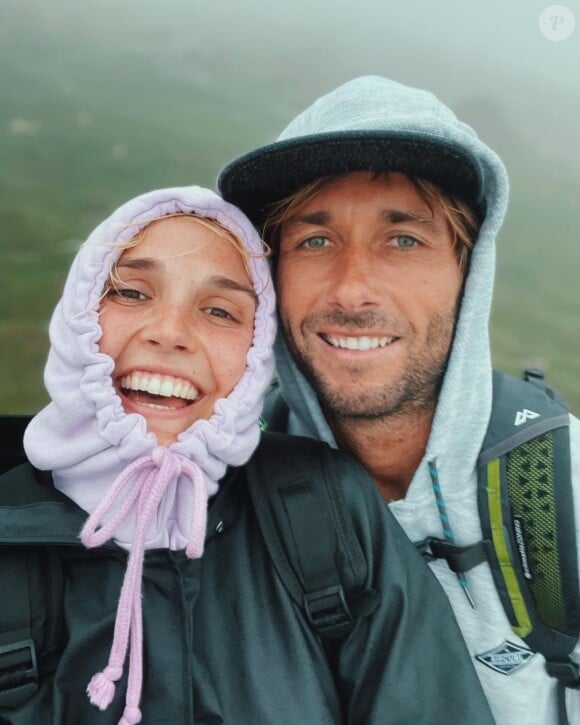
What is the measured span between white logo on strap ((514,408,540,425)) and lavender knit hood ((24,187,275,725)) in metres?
0.43

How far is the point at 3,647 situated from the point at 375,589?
0.52 m

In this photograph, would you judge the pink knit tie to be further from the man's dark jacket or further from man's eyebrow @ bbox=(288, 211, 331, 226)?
man's eyebrow @ bbox=(288, 211, 331, 226)

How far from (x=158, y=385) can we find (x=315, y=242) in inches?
14.8

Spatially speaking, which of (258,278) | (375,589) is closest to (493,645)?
(375,589)

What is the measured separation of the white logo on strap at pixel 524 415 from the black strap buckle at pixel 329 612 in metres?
0.41

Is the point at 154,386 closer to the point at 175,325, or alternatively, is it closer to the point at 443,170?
the point at 175,325

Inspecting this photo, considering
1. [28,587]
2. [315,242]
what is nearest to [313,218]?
[315,242]

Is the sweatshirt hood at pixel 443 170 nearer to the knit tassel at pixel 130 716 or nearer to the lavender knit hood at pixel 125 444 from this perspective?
the lavender knit hood at pixel 125 444

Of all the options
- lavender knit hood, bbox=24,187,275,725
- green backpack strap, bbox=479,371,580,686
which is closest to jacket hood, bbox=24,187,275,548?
lavender knit hood, bbox=24,187,275,725

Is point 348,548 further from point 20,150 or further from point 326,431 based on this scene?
point 20,150

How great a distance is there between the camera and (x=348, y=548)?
3.00 ft

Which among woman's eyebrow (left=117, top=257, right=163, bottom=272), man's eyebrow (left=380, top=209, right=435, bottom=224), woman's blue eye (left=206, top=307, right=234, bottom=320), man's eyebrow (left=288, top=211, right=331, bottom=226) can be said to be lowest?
woman's blue eye (left=206, top=307, right=234, bottom=320)

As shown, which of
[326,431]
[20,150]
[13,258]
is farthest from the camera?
[20,150]

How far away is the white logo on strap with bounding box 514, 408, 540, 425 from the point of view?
101 centimetres
